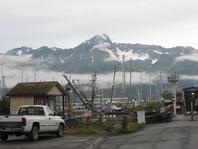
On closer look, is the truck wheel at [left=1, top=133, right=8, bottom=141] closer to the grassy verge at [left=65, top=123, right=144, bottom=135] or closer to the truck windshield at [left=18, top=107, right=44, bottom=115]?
the truck windshield at [left=18, top=107, right=44, bottom=115]

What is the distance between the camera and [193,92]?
2414 inches

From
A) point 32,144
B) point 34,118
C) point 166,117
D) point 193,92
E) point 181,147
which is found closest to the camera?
point 181,147

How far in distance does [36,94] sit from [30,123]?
16.3 m

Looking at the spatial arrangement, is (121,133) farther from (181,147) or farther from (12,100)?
(12,100)

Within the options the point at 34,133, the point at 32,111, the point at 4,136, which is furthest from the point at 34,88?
the point at 34,133

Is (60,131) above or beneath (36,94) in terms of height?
beneath

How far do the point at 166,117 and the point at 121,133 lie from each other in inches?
554

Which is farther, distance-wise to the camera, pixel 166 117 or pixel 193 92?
pixel 193 92

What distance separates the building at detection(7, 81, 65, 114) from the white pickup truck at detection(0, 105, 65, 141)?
12829 mm

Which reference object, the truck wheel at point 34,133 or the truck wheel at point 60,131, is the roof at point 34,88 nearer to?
the truck wheel at point 60,131

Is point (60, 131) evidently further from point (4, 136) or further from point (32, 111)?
point (4, 136)

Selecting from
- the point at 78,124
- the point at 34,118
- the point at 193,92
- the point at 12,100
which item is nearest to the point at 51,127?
the point at 34,118

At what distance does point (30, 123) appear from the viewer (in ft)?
91.7

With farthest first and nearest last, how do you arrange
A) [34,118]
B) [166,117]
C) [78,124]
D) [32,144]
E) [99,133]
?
[166,117]
[78,124]
[99,133]
[34,118]
[32,144]
